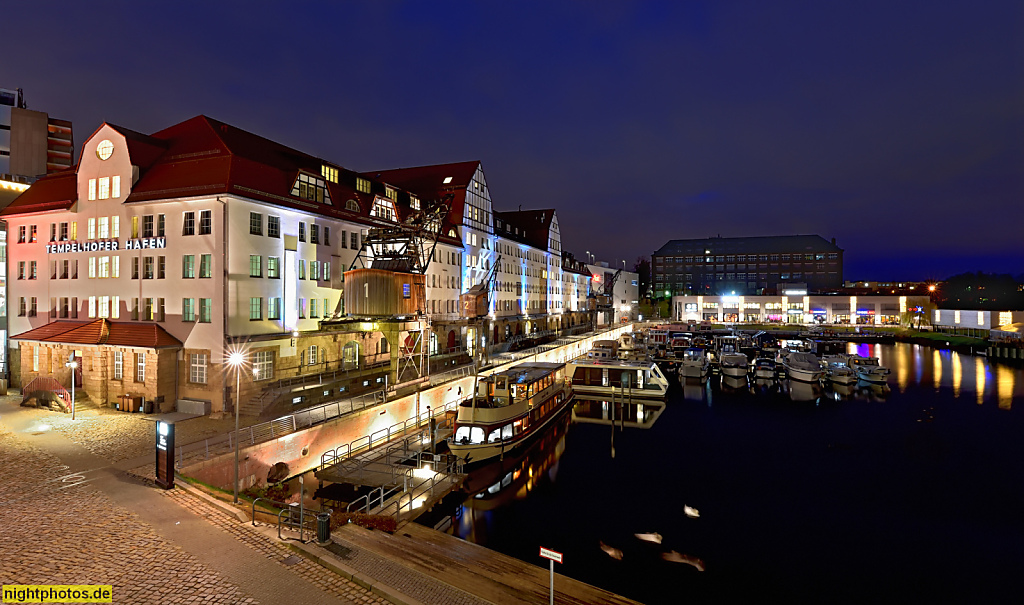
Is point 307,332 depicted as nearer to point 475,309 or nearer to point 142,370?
point 142,370

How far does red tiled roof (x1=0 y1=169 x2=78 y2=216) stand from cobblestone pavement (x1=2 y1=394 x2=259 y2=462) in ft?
50.9

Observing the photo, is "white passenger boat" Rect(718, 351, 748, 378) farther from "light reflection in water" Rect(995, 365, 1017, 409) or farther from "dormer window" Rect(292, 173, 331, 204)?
"dormer window" Rect(292, 173, 331, 204)

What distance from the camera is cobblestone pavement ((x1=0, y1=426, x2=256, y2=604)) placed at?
506 inches

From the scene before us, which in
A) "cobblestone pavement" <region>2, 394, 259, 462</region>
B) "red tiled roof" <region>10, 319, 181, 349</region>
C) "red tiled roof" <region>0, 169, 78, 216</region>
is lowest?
"cobblestone pavement" <region>2, 394, 259, 462</region>

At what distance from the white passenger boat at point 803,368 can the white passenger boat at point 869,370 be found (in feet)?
14.3

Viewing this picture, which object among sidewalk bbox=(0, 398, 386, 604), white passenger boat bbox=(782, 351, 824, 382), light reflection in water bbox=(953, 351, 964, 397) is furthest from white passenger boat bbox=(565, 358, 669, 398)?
sidewalk bbox=(0, 398, 386, 604)

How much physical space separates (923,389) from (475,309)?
53.3 metres

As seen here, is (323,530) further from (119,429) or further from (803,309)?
(803,309)

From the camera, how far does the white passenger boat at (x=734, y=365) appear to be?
217 ft

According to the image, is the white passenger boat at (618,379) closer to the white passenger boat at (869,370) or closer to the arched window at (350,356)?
the arched window at (350,356)

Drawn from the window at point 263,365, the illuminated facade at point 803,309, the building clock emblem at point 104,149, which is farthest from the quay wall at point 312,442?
the illuminated facade at point 803,309

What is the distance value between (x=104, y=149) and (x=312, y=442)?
2662 centimetres

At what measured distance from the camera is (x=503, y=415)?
3444 cm

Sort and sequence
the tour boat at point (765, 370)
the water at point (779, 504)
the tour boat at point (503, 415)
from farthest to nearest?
the tour boat at point (765, 370) < the tour boat at point (503, 415) < the water at point (779, 504)
